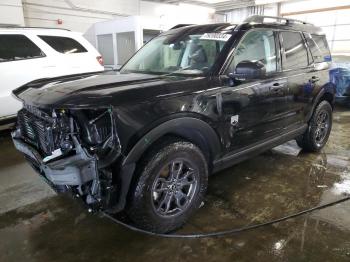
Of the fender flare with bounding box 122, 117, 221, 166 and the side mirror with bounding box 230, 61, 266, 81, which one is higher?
the side mirror with bounding box 230, 61, 266, 81

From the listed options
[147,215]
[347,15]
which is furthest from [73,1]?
[347,15]

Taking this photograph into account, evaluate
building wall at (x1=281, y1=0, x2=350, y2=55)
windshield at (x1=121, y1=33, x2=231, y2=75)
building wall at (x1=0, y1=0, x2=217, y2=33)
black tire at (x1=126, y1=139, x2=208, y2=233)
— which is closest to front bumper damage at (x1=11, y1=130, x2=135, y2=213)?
black tire at (x1=126, y1=139, x2=208, y2=233)

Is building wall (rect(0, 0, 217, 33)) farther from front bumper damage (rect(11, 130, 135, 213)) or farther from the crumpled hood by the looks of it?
front bumper damage (rect(11, 130, 135, 213))

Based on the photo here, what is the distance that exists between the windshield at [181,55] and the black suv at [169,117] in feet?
0.04

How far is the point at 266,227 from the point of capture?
238 centimetres

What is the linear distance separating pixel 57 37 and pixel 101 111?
14.3 feet

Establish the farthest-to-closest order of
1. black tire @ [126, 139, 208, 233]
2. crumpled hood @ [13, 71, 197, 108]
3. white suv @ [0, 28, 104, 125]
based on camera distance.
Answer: white suv @ [0, 28, 104, 125]
black tire @ [126, 139, 208, 233]
crumpled hood @ [13, 71, 197, 108]

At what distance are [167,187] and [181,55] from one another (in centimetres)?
129

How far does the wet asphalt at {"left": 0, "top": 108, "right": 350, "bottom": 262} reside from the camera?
2.09m

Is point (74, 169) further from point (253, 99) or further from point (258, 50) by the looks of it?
point (258, 50)

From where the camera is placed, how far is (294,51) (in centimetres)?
327

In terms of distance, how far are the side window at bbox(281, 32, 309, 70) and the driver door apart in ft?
0.59

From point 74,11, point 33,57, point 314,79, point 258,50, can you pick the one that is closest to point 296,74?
point 314,79

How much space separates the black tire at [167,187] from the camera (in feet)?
6.63
